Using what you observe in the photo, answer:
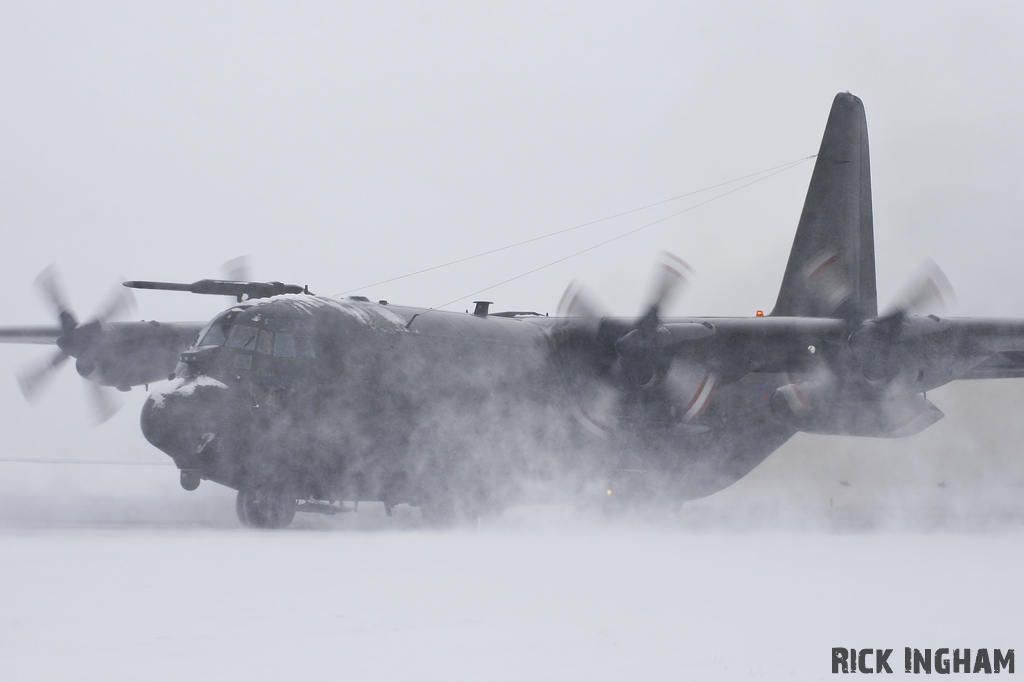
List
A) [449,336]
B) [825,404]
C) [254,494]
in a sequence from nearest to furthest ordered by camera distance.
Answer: [254,494], [449,336], [825,404]

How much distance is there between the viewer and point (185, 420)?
13.8 meters

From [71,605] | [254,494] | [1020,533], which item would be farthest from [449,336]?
[1020,533]

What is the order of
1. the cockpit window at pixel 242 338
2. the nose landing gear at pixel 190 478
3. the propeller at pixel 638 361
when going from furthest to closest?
1. the propeller at pixel 638 361
2. the cockpit window at pixel 242 338
3. the nose landing gear at pixel 190 478

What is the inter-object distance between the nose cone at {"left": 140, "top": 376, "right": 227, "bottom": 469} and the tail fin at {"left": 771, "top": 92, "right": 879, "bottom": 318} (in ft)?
47.4

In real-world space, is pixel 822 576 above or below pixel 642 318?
below

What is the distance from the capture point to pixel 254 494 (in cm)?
1465

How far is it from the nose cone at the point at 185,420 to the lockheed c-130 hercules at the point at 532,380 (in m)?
0.03

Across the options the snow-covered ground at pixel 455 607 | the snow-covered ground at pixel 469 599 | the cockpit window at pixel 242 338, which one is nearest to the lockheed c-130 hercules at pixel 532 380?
the cockpit window at pixel 242 338

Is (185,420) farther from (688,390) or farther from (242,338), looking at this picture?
(688,390)

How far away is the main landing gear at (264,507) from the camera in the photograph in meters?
14.7

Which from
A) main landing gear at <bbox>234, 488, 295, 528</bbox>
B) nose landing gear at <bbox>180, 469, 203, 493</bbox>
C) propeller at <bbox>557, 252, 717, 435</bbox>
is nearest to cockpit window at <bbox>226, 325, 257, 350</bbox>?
nose landing gear at <bbox>180, 469, 203, 493</bbox>

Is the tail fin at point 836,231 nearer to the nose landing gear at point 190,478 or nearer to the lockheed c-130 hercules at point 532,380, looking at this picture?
the lockheed c-130 hercules at point 532,380

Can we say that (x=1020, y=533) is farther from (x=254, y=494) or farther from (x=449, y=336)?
(x=254, y=494)

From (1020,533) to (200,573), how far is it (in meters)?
16.6
